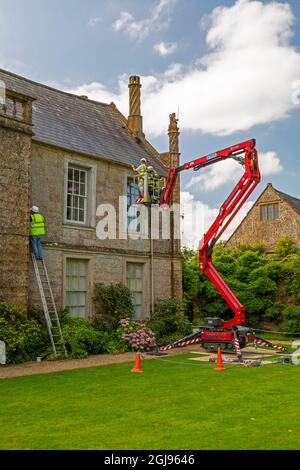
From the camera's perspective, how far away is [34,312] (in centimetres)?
1475

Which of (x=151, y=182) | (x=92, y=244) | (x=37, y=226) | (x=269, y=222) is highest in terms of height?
(x=269, y=222)

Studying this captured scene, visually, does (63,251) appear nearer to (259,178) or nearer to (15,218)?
(15,218)

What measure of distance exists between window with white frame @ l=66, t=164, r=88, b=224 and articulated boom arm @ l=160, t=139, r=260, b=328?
10.9 ft

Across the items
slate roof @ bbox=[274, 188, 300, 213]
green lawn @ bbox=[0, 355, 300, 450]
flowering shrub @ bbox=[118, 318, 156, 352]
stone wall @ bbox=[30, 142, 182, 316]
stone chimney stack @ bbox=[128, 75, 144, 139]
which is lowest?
green lawn @ bbox=[0, 355, 300, 450]

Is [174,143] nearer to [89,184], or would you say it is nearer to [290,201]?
[89,184]

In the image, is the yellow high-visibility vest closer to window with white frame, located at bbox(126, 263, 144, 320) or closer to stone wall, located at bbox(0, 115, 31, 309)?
stone wall, located at bbox(0, 115, 31, 309)

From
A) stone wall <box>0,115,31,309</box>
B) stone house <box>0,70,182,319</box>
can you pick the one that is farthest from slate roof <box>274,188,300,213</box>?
stone wall <box>0,115,31,309</box>

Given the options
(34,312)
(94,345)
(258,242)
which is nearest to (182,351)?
(94,345)

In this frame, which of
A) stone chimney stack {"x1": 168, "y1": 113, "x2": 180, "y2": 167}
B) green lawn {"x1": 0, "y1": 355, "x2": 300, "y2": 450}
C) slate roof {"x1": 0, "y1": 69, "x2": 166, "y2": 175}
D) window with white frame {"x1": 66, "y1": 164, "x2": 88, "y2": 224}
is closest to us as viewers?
green lawn {"x1": 0, "y1": 355, "x2": 300, "y2": 450}

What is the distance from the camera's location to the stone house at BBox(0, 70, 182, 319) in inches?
551

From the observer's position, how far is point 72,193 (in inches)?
674

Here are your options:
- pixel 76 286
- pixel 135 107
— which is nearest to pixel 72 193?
pixel 76 286

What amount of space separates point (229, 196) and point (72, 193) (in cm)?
574

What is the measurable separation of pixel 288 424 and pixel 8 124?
11100 millimetres
